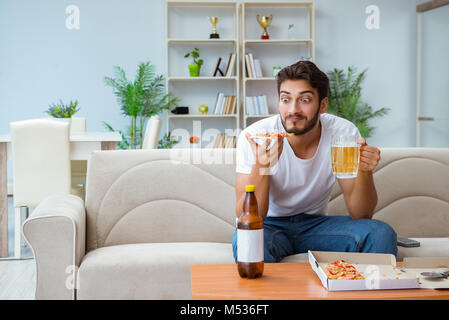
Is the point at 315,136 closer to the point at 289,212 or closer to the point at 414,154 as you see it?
the point at 289,212

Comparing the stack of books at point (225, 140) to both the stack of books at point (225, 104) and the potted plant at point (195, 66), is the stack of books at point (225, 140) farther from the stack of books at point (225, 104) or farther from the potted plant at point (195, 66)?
the potted plant at point (195, 66)

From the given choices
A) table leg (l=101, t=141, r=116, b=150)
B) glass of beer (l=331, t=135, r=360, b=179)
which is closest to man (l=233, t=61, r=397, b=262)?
glass of beer (l=331, t=135, r=360, b=179)

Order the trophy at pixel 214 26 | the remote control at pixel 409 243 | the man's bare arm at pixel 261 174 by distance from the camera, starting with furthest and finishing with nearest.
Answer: the trophy at pixel 214 26 < the remote control at pixel 409 243 < the man's bare arm at pixel 261 174

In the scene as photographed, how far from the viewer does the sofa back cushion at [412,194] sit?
230 centimetres

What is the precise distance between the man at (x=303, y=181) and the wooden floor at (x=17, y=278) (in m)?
1.32

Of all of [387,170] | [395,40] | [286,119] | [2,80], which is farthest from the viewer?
[395,40]

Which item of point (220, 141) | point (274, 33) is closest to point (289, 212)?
point (220, 141)

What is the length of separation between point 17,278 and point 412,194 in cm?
209

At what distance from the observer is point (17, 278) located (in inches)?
110

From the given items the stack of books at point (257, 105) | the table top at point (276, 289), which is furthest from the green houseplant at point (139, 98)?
the table top at point (276, 289)

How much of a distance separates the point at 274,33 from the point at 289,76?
4.28m

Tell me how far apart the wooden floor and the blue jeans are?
Result: 1.31m

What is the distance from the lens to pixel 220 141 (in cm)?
584

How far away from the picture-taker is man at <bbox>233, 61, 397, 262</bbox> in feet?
5.75
